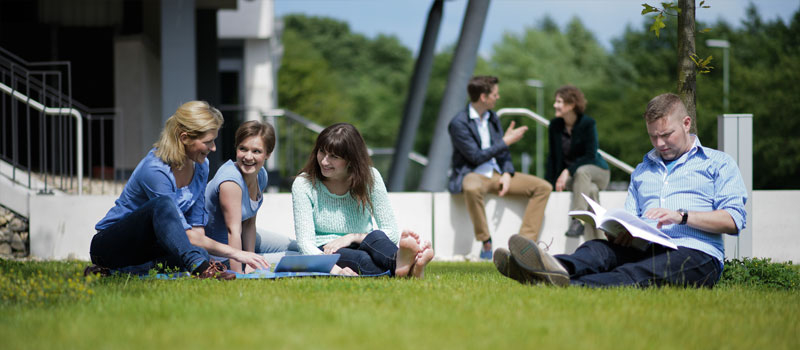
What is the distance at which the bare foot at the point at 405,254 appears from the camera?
5044 mm

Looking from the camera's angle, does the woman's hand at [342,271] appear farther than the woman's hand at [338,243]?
No

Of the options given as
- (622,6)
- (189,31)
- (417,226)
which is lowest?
(417,226)

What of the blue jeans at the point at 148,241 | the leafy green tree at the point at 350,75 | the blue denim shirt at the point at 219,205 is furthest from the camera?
the leafy green tree at the point at 350,75

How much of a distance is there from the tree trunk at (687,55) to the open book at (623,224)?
1713mm

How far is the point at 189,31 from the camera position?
37.2 feet

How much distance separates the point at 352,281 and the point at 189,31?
7445 mm

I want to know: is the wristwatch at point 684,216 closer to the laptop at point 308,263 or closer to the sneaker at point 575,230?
the laptop at point 308,263

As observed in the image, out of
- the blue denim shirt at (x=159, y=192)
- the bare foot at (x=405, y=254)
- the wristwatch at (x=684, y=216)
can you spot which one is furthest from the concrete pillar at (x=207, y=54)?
the wristwatch at (x=684, y=216)

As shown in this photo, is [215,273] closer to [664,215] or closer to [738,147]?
[664,215]

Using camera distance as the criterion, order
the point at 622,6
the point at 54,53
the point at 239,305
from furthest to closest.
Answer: the point at 622,6 < the point at 54,53 < the point at 239,305

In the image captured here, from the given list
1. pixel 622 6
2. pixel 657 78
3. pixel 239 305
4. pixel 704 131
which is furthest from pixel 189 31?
pixel 622 6

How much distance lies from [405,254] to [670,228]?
1.69 metres

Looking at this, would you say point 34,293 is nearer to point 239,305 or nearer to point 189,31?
point 239,305

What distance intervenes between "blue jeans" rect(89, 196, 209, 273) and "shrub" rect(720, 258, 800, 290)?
3618 mm
